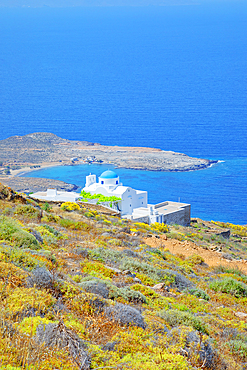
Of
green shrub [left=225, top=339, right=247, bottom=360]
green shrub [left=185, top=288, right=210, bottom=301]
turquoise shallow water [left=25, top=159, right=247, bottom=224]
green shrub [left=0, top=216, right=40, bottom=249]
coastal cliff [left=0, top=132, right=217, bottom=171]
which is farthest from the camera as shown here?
coastal cliff [left=0, top=132, right=217, bottom=171]

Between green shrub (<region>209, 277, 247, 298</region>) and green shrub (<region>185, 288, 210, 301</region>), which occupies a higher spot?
green shrub (<region>185, 288, 210, 301</region>)

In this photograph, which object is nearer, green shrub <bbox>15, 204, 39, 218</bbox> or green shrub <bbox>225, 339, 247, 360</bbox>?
green shrub <bbox>225, 339, 247, 360</bbox>

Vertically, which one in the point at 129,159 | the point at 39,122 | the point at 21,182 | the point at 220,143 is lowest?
the point at 21,182

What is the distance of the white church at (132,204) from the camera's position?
3412 centimetres

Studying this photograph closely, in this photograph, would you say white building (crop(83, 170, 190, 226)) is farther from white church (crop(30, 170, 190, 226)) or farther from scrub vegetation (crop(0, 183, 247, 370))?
scrub vegetation (crop(0, 183, 247, 370))

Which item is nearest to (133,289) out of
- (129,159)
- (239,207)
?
(239,207)

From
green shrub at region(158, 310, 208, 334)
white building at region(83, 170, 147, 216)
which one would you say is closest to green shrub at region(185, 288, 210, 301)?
green shrub at region(158, 310, 208, 334)

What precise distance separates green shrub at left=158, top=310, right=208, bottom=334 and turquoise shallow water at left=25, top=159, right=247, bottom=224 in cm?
5708

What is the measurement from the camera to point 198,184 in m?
85.3

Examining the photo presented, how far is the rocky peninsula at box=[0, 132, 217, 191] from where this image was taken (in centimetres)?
10131

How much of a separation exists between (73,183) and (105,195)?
4562 centimetres

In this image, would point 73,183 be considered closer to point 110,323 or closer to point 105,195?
point 105,195

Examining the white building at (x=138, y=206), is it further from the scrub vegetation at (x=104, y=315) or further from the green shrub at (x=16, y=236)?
the green shrub at (x=16, y=236)

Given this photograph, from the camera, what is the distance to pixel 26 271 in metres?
5.07
